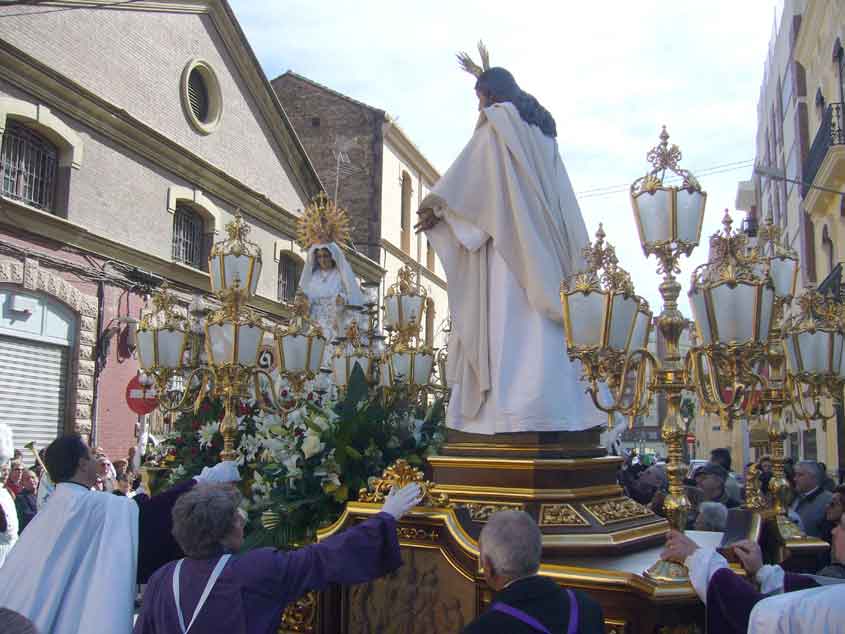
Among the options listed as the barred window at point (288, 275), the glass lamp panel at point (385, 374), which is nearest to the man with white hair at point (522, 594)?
the glass lamp panel at point (385, 374)

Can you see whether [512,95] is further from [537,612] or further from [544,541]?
[537,612]

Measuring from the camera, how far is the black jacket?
2.41 m

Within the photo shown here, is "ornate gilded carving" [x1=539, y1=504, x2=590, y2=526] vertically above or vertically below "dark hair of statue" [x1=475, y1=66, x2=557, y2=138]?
below

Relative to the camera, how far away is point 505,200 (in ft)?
15.6

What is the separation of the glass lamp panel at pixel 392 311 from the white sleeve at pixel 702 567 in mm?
5304

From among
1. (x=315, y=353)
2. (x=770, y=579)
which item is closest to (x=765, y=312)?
(x=770, y=579)

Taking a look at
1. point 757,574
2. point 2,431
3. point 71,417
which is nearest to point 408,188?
point 71,417

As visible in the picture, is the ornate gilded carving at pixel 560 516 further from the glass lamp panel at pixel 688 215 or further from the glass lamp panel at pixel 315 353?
the glass lamp panel at pixel 315 353

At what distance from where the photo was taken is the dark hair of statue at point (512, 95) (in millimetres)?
5090

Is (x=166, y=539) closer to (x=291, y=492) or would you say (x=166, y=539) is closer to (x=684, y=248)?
(x=291, y=492)

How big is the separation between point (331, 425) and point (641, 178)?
7.87 feet

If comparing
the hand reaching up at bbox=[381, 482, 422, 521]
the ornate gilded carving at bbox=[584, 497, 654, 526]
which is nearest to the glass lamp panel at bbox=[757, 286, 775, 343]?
the ornate gilded carving at bbox=[584, 497, 654, 526]

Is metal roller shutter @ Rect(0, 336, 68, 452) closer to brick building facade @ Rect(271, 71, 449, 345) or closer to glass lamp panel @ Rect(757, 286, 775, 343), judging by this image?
glass lamp panel @ Rect(757, 286, 775, 343)

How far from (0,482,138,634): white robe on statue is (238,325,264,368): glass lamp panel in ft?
5.83
